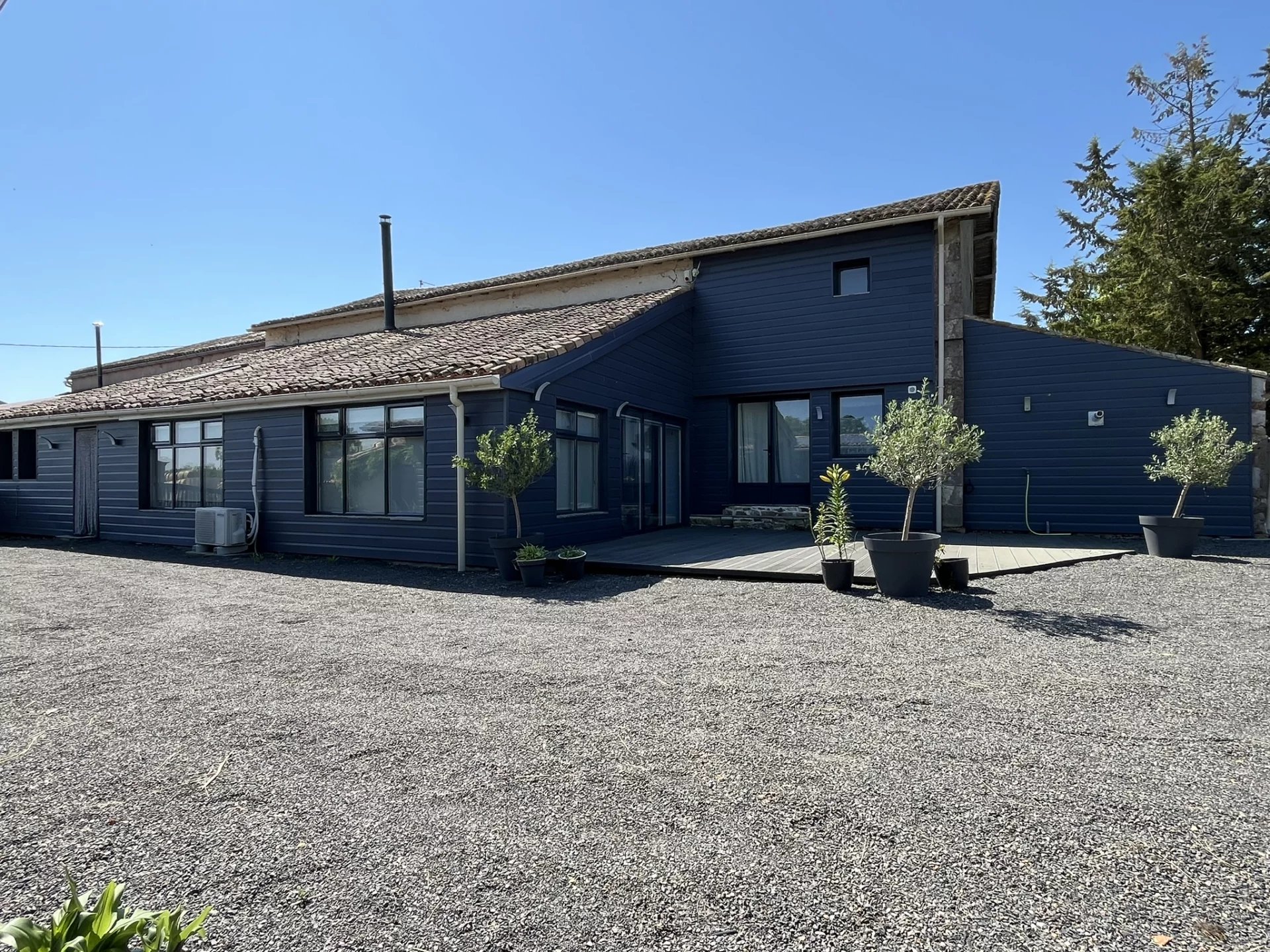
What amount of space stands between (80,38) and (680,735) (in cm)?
761

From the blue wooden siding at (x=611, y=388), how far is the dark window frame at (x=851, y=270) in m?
2.81

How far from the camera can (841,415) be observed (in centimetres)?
1245

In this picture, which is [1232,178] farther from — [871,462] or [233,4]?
[233,4]

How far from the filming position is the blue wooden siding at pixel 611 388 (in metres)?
9.17

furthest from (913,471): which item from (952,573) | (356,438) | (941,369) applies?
(356,438)

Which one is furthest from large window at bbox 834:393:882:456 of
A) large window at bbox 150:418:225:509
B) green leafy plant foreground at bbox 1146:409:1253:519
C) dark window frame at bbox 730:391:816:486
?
large window at bbox 150:418:225:509

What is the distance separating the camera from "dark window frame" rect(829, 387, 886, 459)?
1212 centimetres

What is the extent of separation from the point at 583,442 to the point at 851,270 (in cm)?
607

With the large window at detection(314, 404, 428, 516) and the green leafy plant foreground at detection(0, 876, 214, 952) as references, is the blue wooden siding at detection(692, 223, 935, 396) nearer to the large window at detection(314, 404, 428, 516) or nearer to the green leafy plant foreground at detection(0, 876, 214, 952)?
the large window at detection(314, 404, 428, 516)

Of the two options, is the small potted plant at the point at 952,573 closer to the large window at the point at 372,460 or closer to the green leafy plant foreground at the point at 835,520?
the green leafy plant foreground at the point at 835,520

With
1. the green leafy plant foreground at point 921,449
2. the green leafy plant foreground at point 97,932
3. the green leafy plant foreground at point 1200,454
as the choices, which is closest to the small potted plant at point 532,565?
the green leafy plant foreground at point 921,449

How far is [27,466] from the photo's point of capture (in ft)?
46.5

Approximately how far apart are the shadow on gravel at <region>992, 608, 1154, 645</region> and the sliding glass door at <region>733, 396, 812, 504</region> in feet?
22.7

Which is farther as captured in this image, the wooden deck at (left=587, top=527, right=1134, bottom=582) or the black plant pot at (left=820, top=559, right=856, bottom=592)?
the wooden deck at (left=587, top=527, right=1134, bottom=582)
